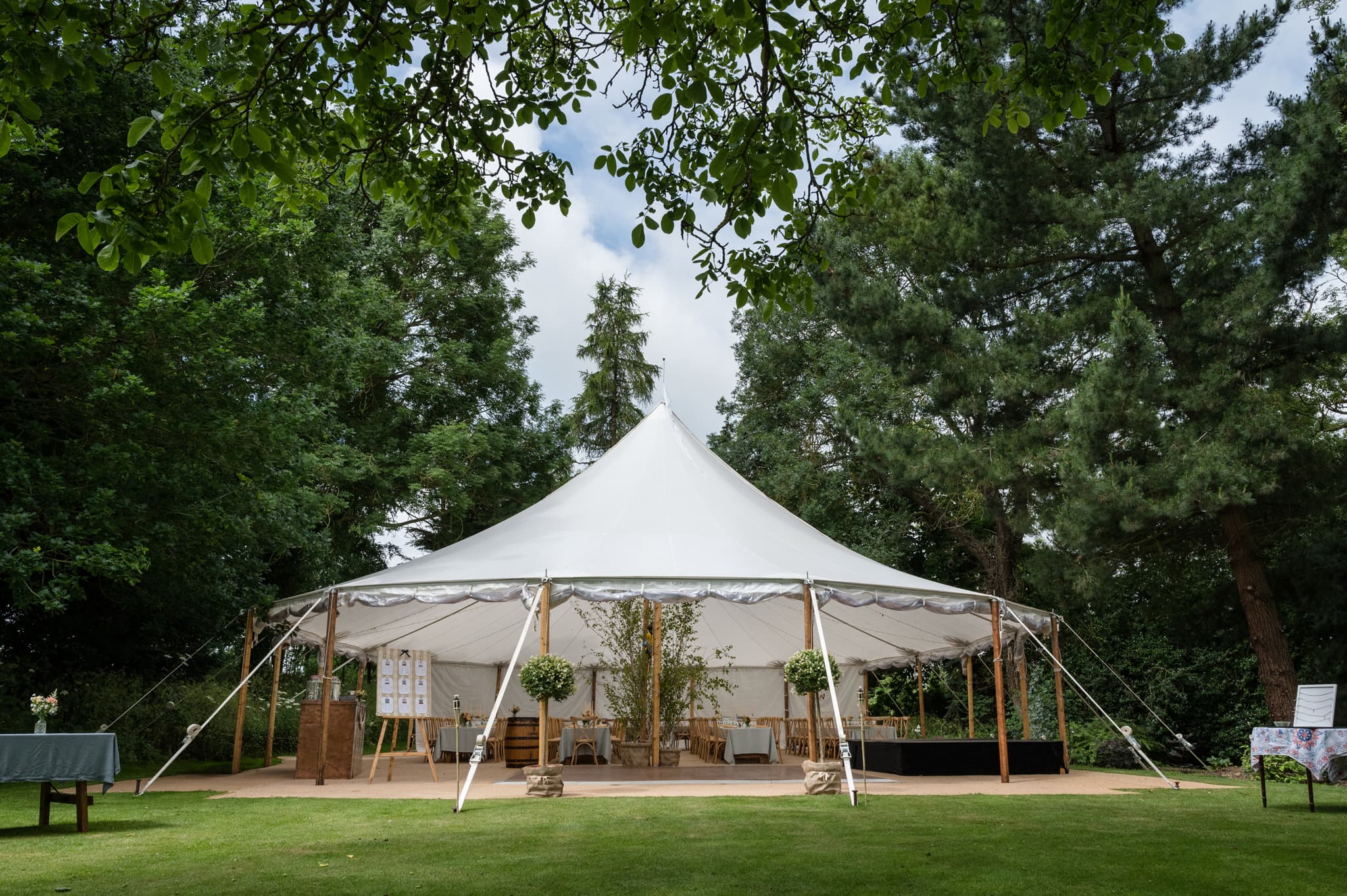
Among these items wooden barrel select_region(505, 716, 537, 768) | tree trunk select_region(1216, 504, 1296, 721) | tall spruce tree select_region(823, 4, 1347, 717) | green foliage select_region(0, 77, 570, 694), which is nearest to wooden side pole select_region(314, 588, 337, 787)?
green foliage select_region(0, 77, 570, 694)

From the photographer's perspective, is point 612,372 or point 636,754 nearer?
point 636,754

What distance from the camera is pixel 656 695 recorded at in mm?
9008

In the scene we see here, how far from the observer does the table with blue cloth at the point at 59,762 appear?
5.18 metres

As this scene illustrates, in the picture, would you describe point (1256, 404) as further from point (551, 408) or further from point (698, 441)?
point (551, 408)

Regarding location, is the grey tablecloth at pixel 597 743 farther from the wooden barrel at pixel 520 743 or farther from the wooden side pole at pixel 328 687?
the wooden side pole at pixel 328 687

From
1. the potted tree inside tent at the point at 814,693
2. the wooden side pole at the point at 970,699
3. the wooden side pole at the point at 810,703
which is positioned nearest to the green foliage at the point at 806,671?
the potted tree inside tent at the point at 814,693

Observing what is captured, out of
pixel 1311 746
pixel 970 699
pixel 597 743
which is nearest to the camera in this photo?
pixel 1311 746

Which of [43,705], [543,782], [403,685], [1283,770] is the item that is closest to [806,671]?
[543,782]

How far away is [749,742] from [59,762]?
23.6 feet

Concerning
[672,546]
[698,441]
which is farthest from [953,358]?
[672,546]

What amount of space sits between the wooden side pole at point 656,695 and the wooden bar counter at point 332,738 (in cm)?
280

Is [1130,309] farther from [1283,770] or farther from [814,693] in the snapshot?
[814,693]

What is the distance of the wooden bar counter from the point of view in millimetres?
9203

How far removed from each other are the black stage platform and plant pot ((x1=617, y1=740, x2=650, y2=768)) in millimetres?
2086
